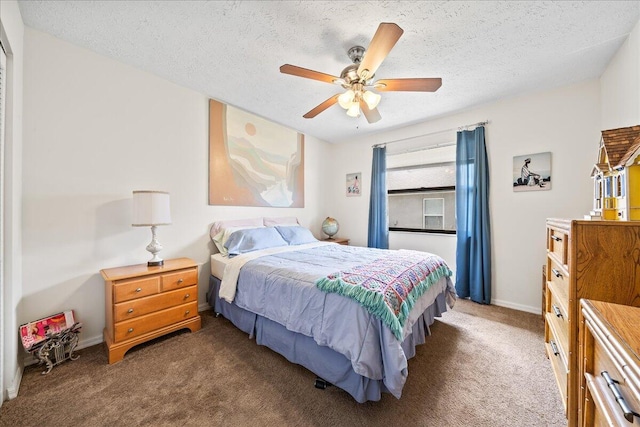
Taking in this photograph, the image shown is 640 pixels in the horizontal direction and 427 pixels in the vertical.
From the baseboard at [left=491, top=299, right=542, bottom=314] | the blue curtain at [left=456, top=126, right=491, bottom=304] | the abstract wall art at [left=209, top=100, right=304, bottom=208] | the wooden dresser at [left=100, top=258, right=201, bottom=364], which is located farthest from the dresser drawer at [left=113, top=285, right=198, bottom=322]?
the baseboard at [left=491, top=299, right=542, bottom=314]

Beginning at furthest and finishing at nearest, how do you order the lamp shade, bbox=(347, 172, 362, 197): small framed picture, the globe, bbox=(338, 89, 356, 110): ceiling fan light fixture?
bbox=(347, 172, 362, 197): small framed picture < the globe < the lamp shade < bbox=(338, 89, 356, 110): ceiling fan light fixture

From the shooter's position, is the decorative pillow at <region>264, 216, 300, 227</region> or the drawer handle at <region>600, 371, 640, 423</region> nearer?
the drawer handle at <region>600, 371, 640, 423</region>

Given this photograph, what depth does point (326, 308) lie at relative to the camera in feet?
5.12

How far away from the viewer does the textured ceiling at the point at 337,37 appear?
1618 millimetres

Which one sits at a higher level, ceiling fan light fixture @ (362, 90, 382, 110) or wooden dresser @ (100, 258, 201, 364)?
ceiling fan light fixture @ (362, 90, 382, 110)

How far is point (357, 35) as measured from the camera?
1834 millimetres

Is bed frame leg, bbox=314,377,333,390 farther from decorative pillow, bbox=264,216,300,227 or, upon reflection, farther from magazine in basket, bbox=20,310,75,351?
decorative pillow, bbox=264,216,300,227

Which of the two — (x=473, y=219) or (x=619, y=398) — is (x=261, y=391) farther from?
(x=473, y=219)

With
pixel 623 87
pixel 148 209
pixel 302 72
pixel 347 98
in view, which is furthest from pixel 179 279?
pixel 623 87

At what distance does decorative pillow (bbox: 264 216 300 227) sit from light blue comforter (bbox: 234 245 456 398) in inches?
41.0

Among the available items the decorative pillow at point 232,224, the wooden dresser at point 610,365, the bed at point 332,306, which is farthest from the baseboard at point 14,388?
the wooden dresser at point 610,365

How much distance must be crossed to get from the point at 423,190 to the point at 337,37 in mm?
2616

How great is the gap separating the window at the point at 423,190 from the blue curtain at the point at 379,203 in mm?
161

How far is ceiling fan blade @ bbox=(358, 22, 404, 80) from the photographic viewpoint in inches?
53.1
